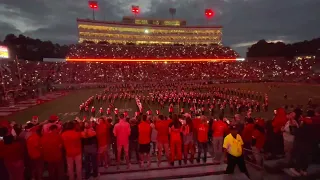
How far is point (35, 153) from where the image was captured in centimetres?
601

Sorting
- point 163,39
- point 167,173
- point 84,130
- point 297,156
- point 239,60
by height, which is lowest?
point 167,173

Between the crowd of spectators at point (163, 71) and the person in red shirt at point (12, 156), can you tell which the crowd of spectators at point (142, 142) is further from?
the crowd of spectators at point (163, 71)

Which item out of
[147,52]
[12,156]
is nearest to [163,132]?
[12,156]

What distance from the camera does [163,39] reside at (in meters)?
97.3

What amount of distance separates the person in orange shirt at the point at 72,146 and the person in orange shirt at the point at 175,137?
253 centimetres

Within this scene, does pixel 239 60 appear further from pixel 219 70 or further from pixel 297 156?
pixel 297 156

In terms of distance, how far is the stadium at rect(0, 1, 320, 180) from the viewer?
19.3ft

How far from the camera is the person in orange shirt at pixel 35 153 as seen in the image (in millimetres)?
5961

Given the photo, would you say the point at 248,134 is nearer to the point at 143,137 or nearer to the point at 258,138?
the point at 258,138

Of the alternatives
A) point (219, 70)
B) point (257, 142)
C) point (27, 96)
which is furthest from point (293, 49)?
point (257, 142)

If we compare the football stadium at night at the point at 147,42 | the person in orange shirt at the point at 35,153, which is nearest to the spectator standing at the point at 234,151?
the person in orange shirt at the point at 35,153

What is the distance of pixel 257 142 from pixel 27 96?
33562mm

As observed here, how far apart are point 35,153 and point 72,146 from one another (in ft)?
3.00

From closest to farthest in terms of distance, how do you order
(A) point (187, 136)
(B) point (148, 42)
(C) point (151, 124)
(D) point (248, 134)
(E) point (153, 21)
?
(D) point (248, 134)
(A) point (187, 136)
(C) point (151, 124)
(B) point (148, 42)
(E) point (153, 21)
